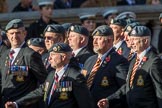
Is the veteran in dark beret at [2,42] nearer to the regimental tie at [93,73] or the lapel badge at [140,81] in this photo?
the regimental tie at [93,73]

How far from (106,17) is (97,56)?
390cm

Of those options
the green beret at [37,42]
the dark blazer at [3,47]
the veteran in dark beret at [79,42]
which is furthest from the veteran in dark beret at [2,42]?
the veteran in dark beret at [79,42]

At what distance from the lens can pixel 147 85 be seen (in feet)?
42.1

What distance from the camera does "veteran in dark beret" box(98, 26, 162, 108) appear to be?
1275cm

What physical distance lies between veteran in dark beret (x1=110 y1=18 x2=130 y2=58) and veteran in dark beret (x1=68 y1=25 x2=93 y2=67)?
2.16 feet

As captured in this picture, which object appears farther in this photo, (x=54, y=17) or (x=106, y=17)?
(x=54, y=17)

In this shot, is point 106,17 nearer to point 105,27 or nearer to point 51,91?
point 105,27

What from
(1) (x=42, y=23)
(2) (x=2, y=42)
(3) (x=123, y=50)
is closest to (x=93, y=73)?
(3) (x=123, y=50)

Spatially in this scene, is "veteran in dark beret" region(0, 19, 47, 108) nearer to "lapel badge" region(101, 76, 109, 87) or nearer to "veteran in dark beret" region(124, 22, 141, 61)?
"lapel badge" region(101, 76, 109, 87)

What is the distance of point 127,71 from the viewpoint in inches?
531

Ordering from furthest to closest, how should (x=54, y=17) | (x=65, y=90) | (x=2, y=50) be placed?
1. (x=54, y=17)
2. (x=2, y=50)
3. (x=65, y=90)

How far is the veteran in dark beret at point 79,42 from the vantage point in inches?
560

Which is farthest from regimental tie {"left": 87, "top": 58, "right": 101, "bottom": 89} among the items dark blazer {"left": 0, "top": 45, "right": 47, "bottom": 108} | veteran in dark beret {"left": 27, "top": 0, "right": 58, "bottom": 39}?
veteran in dark beret {"left": 27, "top": 0, "right": 58, "bottom": 39}

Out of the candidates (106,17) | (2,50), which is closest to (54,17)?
(106,17)
